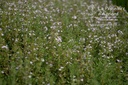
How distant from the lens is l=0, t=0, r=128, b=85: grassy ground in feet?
13.9

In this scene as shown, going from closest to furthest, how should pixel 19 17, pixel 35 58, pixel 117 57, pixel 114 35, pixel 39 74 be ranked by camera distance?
pixel 39 74
pixel 35 58
pixel 117 57
pixel 114 35
pixel 19 17

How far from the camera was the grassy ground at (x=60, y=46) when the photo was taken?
4227 millimetres

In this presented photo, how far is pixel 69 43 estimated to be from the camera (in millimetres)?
5605

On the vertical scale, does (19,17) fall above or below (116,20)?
above

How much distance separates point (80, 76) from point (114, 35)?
2.33 m

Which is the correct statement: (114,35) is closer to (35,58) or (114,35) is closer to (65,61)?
(65,61)

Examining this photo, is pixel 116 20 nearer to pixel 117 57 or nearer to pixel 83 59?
pixel 117 57

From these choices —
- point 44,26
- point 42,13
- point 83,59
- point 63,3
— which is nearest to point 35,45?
point 83,59

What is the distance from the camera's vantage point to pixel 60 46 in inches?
204

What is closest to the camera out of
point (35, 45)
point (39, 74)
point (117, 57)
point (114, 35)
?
point (39, 74)

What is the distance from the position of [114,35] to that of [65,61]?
1997 mm

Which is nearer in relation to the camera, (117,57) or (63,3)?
(117,57)

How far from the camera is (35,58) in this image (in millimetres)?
4613

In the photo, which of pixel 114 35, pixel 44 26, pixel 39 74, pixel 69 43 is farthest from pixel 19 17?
pixel 39 74
